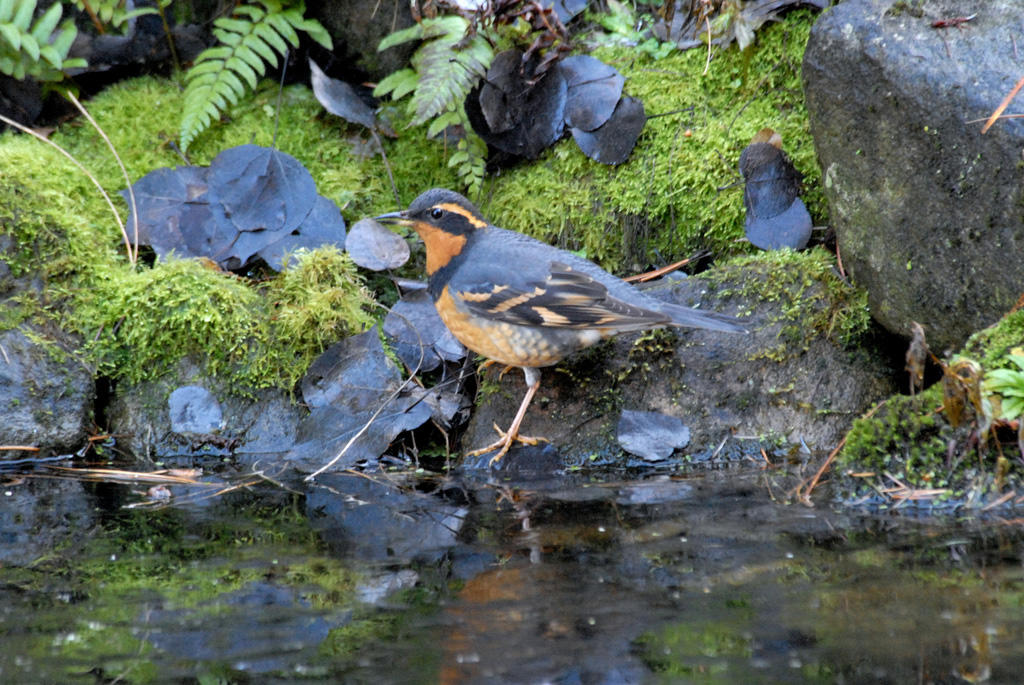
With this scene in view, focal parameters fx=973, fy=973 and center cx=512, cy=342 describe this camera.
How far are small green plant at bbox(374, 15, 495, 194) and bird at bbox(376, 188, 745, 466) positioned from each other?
84 cm

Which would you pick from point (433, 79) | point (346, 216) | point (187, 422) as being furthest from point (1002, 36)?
point (187, 422)

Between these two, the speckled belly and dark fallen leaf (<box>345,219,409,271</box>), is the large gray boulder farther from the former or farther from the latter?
dark fallen leaf (<box>345,219,409,271</box>)

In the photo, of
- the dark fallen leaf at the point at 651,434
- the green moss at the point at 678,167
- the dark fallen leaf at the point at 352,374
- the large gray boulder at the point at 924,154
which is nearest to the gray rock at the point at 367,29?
the green moss at the point at 678,167

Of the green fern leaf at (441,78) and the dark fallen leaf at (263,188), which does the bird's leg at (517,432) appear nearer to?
the green fern leaf at (441,78)

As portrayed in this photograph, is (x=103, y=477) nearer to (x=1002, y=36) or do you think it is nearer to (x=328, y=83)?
(x=328, y=83)

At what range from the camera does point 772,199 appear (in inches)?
221

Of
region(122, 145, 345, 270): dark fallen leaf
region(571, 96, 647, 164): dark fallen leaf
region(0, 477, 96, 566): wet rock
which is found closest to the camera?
region(0, 477, 96, 566): wet rock

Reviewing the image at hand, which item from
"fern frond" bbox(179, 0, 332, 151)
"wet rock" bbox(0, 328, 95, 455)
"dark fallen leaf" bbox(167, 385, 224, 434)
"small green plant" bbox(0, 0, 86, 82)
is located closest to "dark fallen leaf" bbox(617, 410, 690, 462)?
"dark fallen leaf" bbox(167, 385, 224, 434)

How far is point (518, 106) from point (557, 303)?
1.79m

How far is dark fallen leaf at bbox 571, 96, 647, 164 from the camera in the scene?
604 cm

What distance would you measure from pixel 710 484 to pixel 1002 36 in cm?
243

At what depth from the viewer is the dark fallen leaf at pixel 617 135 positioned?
19.8 feet

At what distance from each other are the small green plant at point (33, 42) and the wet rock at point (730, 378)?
3.90m

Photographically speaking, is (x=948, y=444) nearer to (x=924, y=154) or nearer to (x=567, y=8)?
→ (x=924, y=154)
